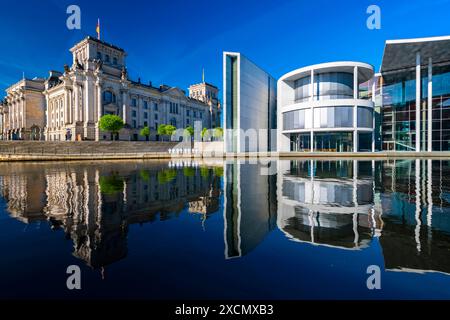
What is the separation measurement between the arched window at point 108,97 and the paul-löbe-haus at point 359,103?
34943mm

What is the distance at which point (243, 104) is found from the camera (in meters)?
56.6

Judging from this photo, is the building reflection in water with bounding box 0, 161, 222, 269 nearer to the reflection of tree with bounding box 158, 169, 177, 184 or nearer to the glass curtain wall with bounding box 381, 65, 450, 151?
the reflection of tree with bounding box 158, 169, 177, 184

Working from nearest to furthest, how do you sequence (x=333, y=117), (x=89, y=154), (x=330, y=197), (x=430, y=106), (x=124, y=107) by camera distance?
(x=330, y=197) < (x=89, y=154) < (x=430, y=106) < (x=333, y=117) < (x=124, y=107)

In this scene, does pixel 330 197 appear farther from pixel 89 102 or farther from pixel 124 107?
pixel 124 107

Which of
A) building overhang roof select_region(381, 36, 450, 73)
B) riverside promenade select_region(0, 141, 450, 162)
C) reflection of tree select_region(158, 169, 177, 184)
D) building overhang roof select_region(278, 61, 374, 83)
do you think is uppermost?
building overhang roof select_region(381, 36, 450, 73)

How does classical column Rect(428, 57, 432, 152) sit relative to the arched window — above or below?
below

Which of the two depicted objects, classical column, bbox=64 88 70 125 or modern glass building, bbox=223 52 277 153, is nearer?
modern glass building, bbox=223 52 277 153

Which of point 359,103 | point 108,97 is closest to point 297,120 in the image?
point 359,103

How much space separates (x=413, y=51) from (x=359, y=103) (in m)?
12.8

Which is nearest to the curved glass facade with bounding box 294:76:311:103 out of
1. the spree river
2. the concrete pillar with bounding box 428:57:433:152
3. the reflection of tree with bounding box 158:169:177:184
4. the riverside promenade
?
the riverside promenade

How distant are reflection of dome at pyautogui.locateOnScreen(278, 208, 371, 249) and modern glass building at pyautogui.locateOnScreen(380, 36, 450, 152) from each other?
48.9 metres

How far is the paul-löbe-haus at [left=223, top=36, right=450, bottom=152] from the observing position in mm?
45281
